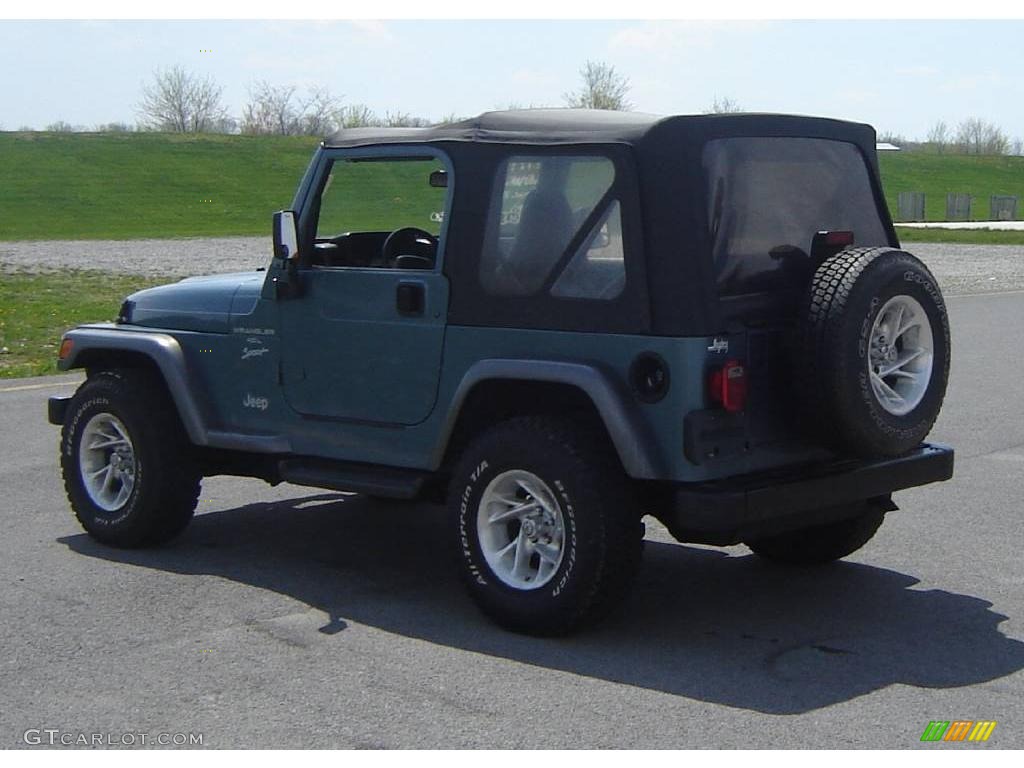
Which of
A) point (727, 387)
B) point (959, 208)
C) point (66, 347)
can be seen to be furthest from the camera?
point (959, 208)

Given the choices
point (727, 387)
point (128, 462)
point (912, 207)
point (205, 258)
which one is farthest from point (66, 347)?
point (912, 207)

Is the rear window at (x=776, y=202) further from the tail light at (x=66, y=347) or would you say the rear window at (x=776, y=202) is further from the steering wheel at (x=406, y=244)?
the tail light at (x=66, y=347)

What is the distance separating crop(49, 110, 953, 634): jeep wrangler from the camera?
17.9 ft

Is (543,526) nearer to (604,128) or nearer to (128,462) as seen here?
(604,128)

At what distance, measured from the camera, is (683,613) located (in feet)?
20.0

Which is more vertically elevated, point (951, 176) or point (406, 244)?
point (406, 244)

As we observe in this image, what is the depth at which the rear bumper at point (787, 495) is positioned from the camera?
535cm

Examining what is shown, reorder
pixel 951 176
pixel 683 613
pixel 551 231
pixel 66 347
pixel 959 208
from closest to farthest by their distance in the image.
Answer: pixel 551 231 < pixel 683 613 < pixel 66 347 < pixel 959 208 < pixel 951 176

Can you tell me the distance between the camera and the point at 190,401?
274 inches

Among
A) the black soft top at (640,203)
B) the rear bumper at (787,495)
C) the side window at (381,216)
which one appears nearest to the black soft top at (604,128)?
the black soft top at (640,203)

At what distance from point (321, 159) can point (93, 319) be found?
1193 cm

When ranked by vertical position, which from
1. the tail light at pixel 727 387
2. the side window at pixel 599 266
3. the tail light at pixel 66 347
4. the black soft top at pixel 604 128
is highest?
the black soft top at pixel 604 128

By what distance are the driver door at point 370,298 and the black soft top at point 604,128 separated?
0.45 feet

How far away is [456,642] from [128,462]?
7.72 ft
